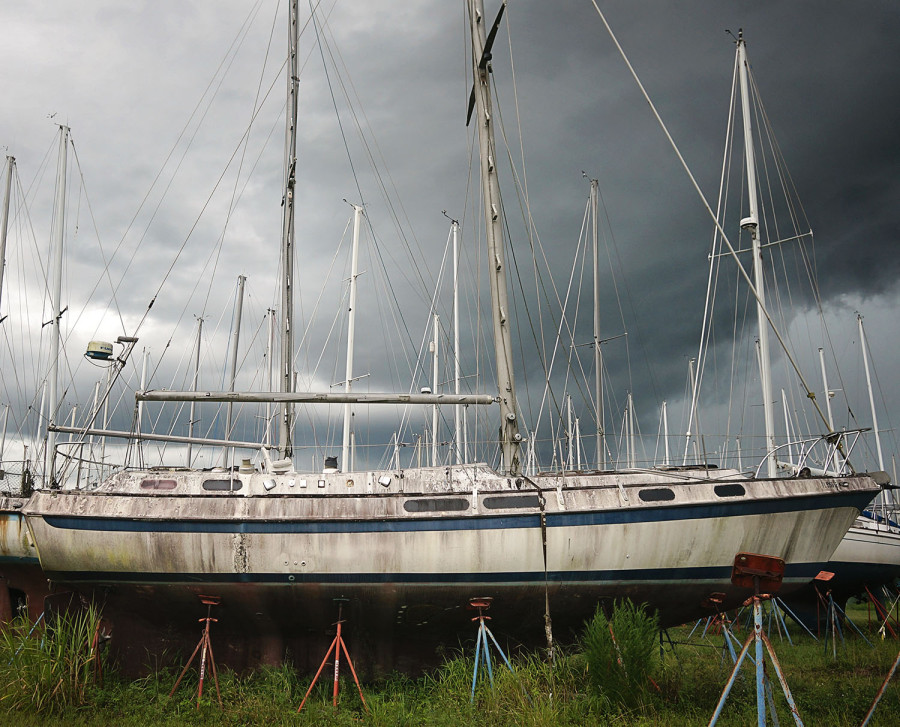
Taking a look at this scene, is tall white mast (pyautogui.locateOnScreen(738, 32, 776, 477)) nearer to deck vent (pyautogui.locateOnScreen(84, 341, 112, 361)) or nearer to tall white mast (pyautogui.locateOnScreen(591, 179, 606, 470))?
tall white mast (pyautogui.locateOnScreen(591, 179, 606, 470))

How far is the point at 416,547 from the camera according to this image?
35.7 feet

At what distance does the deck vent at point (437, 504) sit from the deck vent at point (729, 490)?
4.52 meters

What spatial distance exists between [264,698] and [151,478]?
210 inches

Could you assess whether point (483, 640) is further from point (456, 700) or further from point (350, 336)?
point (350, 336)

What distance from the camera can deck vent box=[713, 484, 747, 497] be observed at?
426 inches

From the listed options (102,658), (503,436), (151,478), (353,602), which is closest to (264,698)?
(353,602)

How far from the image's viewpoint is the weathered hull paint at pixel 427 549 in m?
10.8

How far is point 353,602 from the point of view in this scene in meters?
11.1

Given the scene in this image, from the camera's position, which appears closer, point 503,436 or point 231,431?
point 503,436

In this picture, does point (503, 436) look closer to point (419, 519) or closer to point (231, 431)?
point (419, 519)

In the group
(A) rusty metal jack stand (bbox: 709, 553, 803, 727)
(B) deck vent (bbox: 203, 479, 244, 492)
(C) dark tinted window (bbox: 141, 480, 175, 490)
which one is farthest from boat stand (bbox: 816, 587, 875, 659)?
(C) dark tinted window (bbox: 141, 480, 175, 490)

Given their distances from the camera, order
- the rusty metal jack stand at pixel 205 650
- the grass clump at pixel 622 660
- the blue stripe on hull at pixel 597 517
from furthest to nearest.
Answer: the blue stripe on hull at pixel 597 517 → the rusty metal jack stand at pixel 205 650 → the grass clump at pixel 622 660

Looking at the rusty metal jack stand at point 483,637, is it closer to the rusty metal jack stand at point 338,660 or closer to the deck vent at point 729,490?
the rusty metal jack stand at point 338,660

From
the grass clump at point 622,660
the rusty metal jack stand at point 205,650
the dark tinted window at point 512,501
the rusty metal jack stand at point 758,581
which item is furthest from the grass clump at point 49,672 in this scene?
the rusty metal jack stand at point 758,581
